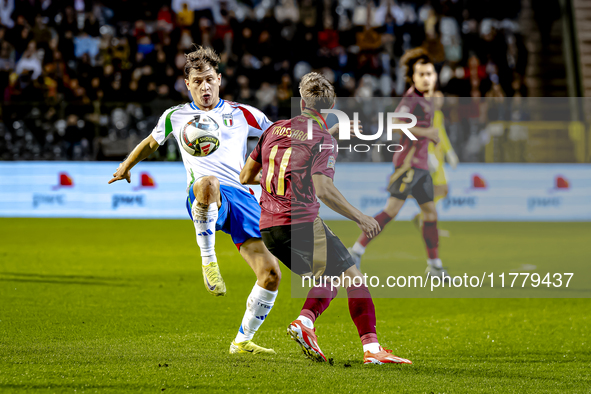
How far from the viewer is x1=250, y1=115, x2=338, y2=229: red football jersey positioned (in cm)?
455

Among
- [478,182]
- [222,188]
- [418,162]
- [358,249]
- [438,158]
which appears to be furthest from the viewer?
[478,182]

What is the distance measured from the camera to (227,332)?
6023mm

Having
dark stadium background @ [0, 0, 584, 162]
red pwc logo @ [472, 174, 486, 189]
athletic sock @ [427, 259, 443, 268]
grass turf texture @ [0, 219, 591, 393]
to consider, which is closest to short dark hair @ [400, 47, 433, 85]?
athletic sock @ [427, 259, 443, 268]

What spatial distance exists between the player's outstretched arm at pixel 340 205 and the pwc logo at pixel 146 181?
1003 centimetres

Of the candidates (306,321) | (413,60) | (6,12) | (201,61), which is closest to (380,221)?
(413,60)

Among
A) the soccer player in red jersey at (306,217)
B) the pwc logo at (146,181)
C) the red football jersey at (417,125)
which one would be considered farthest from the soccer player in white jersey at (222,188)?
the pwc logo at (146,181)

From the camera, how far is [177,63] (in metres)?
16.8

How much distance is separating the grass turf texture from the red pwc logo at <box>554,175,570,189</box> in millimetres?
2534

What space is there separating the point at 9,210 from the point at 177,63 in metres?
5.02

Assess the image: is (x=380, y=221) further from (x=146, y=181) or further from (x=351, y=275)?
(x=146, y=181)

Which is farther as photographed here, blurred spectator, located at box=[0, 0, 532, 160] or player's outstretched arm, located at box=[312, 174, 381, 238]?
blurred spectator, located at box=[0, 0, 532, 160]

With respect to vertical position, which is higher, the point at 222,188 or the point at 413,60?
the point at 413,60

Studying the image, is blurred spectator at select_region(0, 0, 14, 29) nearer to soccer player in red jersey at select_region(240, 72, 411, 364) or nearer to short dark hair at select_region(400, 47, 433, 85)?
short dark hair at select_region(400, 47, 433, 85)

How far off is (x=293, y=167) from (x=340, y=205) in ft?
1.53
